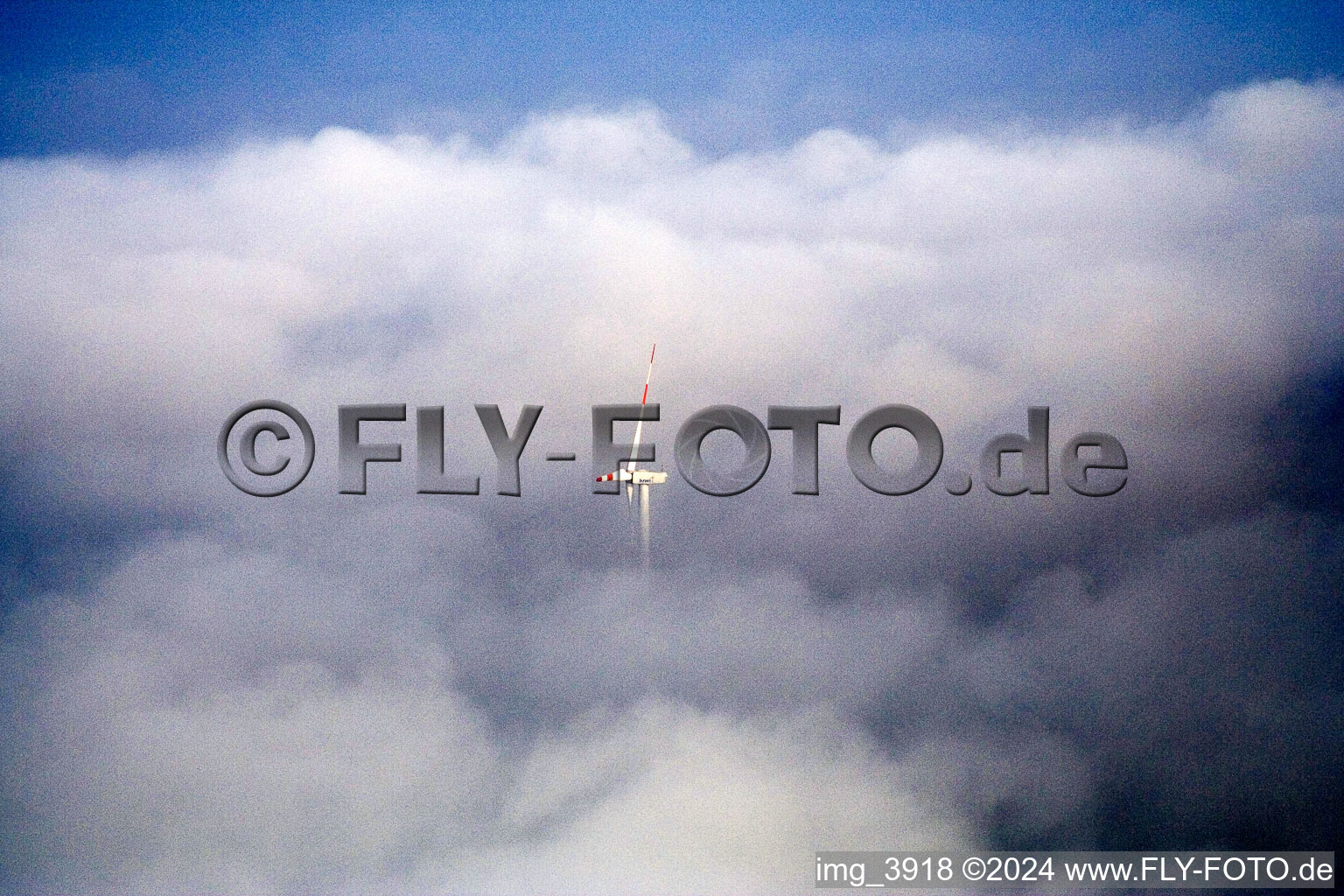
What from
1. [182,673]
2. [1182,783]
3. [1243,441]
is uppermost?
[1243,441]

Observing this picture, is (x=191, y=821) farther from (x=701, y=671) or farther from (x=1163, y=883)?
(x=1163, y=883)

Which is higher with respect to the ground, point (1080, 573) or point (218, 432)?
point (218, 432)

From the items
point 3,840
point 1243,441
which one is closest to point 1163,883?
point 1243,441

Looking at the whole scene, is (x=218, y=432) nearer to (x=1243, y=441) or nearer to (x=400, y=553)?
(x=400, y=553)

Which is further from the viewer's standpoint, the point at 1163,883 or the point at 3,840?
the point at 3,840

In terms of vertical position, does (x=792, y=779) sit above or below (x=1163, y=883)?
above

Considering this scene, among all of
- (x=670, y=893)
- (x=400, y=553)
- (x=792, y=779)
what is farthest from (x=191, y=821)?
(x=792, y=779)
